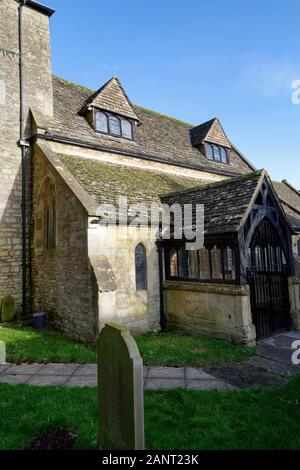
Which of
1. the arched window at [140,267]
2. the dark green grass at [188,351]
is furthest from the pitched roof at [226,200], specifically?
the dark green grass at [188,351]

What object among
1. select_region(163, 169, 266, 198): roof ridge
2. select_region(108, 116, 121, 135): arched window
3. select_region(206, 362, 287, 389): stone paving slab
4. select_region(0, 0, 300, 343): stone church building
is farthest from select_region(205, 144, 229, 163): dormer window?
select_region(206, 362, 287, 389): stone paving slab

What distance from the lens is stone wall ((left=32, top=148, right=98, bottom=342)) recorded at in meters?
8.95

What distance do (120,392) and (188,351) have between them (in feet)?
16.3

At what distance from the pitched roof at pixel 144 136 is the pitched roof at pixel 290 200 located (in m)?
3.83

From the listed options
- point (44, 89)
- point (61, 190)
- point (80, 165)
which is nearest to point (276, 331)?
point (61, 190)

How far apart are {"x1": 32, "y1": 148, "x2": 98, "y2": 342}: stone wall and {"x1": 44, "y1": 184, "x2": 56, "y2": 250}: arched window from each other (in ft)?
0.92

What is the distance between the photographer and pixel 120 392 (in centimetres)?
344

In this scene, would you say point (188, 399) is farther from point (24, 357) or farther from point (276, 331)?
point (276, 331)

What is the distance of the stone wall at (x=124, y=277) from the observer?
8.52m

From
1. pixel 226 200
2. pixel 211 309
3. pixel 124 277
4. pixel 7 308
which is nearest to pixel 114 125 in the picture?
pixel 226 200

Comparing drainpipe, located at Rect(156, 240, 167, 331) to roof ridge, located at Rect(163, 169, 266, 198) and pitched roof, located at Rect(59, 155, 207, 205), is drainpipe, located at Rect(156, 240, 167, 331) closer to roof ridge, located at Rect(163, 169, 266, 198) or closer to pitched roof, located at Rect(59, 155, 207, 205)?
pitched roof, located at Rect(59, 155, 207, 205)

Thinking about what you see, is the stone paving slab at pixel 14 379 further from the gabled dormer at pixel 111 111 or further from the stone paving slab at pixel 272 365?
the gabled dormer at pixel 111 111

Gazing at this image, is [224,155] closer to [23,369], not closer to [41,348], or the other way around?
[41,348]

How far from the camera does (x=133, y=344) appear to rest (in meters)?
3.45
